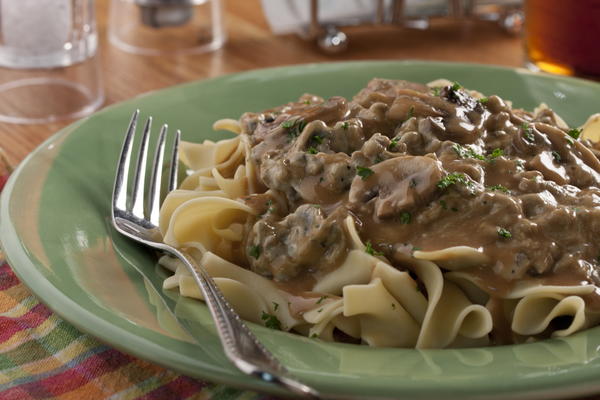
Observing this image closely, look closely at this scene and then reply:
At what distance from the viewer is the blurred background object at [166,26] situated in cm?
648

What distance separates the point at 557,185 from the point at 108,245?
1.65 m

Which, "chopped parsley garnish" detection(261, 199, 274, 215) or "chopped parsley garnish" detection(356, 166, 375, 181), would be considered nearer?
"chopped parsley garnish" detection(356, 166, 375, 181)

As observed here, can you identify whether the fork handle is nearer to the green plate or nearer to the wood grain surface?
the green plate

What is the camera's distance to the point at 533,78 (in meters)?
4.64

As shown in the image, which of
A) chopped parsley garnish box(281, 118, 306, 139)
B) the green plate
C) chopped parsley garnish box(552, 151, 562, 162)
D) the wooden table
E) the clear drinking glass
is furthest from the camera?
the wooden table

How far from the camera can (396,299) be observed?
10.2 ft

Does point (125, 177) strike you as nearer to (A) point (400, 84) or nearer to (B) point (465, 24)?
(A) point (400, 84)

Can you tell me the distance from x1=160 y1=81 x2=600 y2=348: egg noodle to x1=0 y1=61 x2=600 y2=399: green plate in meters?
0.18

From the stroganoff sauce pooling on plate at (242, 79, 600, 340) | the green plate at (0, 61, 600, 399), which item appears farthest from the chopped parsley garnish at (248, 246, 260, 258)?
the green plate at (0, 61, 600, 399)

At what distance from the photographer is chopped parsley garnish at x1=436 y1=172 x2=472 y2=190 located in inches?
119

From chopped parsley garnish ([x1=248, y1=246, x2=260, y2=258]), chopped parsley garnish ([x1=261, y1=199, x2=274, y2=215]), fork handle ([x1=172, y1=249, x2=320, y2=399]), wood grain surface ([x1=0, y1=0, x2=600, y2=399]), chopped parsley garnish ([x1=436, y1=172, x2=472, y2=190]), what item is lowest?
wood grain surface ([x1=0, y1=0, x2=600, y2=399])

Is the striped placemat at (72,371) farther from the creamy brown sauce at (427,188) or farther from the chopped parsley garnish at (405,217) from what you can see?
the chopped parsley garnish at (405,217)

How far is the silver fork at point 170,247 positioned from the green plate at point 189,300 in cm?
5

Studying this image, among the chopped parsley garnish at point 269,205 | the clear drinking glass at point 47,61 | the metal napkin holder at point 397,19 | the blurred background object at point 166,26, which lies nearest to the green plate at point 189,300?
the chopped parsley garnish at point 269,205
